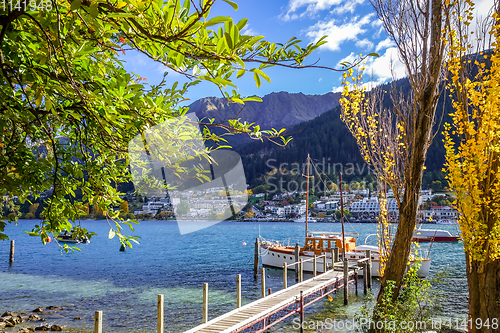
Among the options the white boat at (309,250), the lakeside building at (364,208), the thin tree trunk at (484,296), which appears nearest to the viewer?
the thin tree trunk at (484,296)

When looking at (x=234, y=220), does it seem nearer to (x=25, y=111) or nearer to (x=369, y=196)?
(x=369, y=196)

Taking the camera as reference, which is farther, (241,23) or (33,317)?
(33,317)

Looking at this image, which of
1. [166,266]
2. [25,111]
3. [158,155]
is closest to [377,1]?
[158,155]

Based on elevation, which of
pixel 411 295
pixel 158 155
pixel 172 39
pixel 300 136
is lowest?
pixel 411 295

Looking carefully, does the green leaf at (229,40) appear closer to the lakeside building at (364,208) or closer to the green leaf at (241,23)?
the green leaf at (241,23)

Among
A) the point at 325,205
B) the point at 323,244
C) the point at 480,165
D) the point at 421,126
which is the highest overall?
the point at 421,126

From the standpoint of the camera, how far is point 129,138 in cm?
204

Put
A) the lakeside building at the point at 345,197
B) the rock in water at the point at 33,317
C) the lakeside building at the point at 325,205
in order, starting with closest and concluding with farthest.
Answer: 1. the rock in water at the point at 33,317
2. the lakeside building at the point at 345,197
3. the lakeside building at the point at 325,205

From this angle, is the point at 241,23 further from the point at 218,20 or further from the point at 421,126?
the point at 421,126

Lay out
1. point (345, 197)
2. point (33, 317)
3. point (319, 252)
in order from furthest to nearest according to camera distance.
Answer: point (345, 197) → point (319, 252) → point (33, 317)

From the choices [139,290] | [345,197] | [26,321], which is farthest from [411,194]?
[345,197]

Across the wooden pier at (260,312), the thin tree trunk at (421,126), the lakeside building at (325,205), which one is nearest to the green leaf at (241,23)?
the thin tree trunk at (421,126)

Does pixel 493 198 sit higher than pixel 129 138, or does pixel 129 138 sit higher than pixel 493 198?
pixel 129 138

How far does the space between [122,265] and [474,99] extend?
32.9 m
